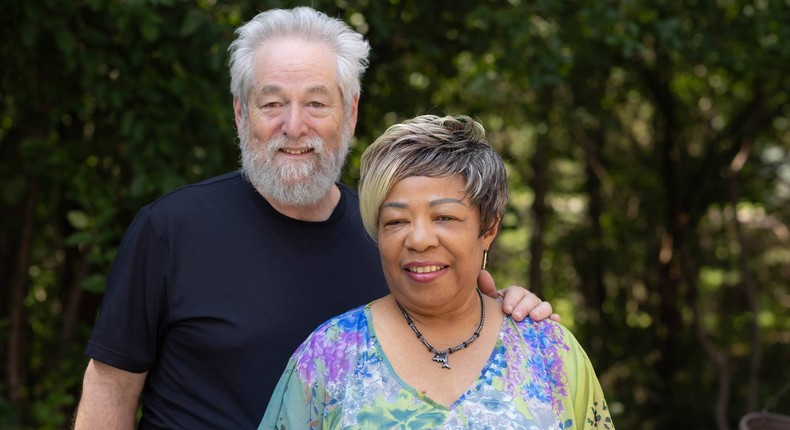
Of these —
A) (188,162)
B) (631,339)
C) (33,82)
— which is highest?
(33,82)

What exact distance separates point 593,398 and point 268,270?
2.65 feet

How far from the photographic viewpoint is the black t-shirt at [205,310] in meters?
2.13

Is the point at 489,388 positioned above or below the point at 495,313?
below

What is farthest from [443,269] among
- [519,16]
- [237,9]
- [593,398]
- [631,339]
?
[631,339]

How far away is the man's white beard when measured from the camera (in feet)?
7.34

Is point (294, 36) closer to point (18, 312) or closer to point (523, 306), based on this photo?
point (523, 306)

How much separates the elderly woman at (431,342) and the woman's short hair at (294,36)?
504 millimetres

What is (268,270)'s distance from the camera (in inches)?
86.7

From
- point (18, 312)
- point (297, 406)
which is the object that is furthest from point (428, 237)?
point (18, 312)

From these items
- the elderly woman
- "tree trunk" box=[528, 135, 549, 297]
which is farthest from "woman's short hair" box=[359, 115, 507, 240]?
"tree trunk" box=[528, 135, 549, 297]

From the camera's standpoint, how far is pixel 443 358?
1.86 meters

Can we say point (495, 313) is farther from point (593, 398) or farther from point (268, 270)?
point (268, 270)

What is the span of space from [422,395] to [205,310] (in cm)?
61

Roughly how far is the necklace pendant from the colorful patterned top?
2.7 inches
